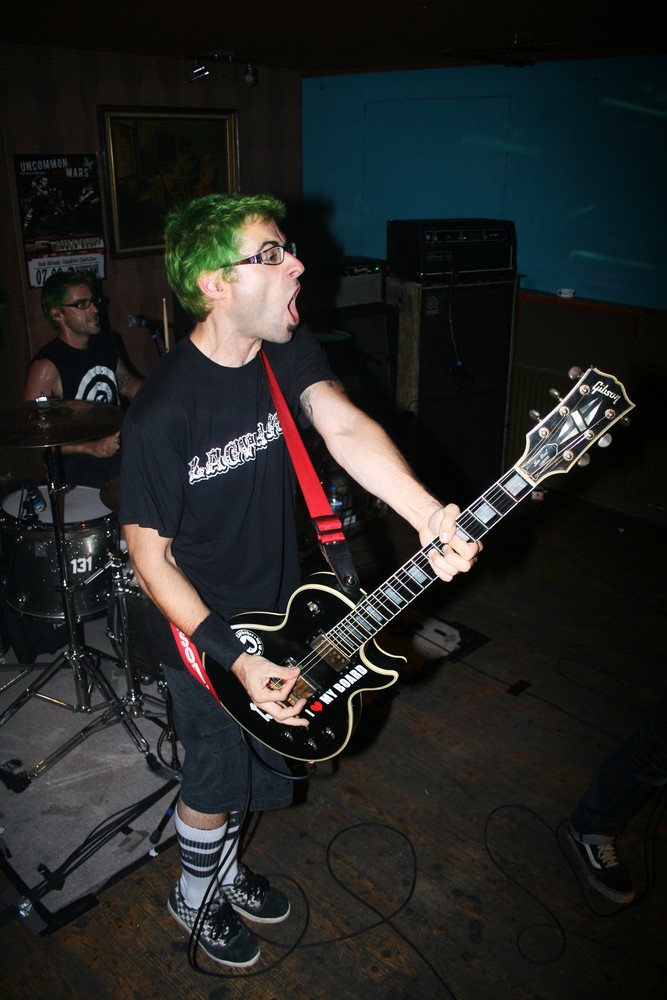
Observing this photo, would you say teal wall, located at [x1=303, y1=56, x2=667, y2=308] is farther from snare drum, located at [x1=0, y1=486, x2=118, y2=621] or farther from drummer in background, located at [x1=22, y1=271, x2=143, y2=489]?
snare drum, located at [x1=0, y1=486, x2=118, y2=621]

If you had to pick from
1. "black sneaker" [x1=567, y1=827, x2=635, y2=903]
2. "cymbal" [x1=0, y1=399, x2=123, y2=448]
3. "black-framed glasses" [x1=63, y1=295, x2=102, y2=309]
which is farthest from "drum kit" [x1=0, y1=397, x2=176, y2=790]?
"black sneaker" [x1=567, y1=827, x2=635, y2=903]

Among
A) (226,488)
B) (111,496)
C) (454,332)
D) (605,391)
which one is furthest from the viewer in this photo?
(454,332)

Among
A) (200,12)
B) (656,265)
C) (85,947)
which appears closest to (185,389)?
(85,947)

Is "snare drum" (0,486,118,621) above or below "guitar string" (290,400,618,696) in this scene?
below

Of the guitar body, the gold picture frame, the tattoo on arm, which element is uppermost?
the gold picture frame

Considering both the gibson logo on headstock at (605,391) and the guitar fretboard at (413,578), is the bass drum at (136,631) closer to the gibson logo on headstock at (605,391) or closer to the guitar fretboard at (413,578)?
the guitar fretboard at (413,578)

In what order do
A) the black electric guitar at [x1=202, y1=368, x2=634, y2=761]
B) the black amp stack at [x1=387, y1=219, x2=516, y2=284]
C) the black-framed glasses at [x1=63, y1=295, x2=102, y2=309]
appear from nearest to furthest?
1. the black electric guitar at [x1=202, y1=368, x2=634, y2=761]
2. the black-framed glasses at [x1=63, y1=295, x2=102, y2=309]
3. the black amp stack at [x1=387, y1=219, x2=516, y2=284]

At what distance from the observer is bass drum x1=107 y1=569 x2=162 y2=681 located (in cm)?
297

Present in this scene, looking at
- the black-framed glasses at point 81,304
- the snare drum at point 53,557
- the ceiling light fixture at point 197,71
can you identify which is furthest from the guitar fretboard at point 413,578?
the ceiling light fixture at point 197,71

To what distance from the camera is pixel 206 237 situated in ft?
6.06

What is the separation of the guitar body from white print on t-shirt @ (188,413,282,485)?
371mm

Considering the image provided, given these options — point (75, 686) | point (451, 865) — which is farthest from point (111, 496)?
point (451, 865)

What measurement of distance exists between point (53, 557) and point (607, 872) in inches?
92.1

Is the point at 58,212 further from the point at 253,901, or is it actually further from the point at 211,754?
the point at 253,901
